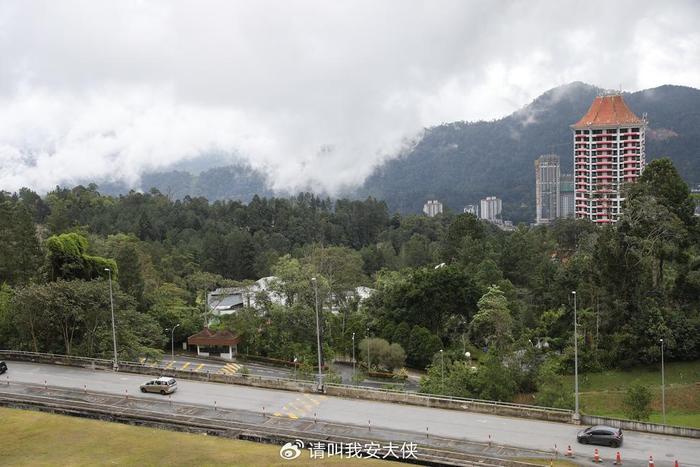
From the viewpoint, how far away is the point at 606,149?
379ft

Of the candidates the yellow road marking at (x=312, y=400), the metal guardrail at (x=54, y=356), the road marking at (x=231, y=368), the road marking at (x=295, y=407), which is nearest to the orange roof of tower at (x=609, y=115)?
the road marking at (x=231, y=368)

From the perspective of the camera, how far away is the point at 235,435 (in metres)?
24.8

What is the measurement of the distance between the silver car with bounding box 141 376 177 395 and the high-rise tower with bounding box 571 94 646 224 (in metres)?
94.5

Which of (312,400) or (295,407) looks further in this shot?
(312,400)

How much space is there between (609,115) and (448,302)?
78183mm

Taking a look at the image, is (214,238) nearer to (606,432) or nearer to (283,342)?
(283,342)

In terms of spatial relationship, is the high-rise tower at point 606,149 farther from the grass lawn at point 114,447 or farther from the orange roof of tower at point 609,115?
the grass lawn at point 114,447

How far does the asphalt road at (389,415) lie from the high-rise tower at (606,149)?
92.0m

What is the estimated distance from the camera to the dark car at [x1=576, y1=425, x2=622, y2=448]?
22.8 m

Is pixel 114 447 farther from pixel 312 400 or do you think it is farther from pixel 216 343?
pixel 216 343

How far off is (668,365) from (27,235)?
47.0 meters

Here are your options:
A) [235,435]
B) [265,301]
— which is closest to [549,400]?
[235,435]

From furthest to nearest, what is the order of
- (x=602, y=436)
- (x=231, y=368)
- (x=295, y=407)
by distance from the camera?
(x=231, y=368) < (x=295, y=407) < (x=602, y=436)

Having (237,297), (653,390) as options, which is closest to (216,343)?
(237,297)
